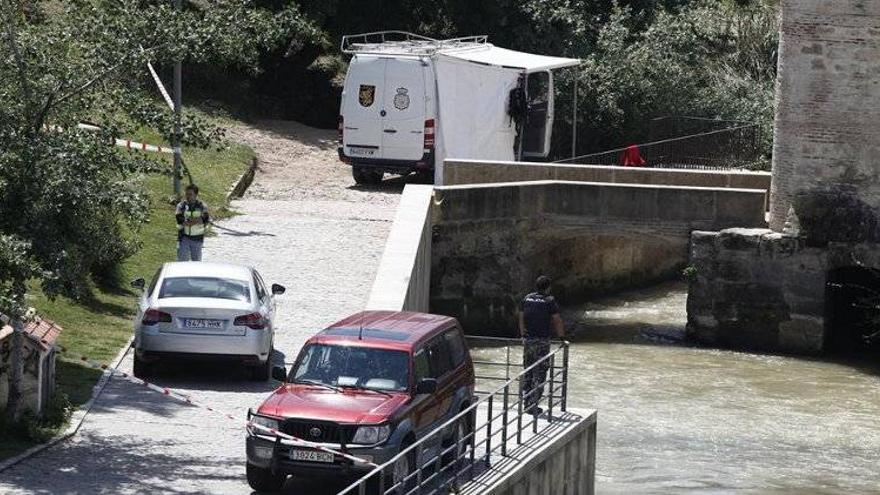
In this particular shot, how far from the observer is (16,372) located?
61.6ft

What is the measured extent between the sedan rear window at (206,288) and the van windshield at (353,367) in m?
4.52

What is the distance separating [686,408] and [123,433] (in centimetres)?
1187

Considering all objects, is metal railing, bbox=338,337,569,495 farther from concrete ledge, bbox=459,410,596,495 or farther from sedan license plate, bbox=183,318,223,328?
sedan license plate, bbox=183,318,223,328

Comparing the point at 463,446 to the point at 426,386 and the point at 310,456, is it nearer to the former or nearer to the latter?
the point at 426,386

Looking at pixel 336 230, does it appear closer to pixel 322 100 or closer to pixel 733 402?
pixel 733 402

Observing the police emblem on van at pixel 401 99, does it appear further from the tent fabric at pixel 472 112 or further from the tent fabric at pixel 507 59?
the tent fabric at pixel 507 59

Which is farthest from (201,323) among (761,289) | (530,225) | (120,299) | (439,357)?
(761,289)

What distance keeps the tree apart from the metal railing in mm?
3640

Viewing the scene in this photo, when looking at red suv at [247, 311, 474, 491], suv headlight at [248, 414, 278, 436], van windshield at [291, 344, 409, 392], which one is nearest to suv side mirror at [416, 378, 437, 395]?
red suv at [247, 311, 474, 491]

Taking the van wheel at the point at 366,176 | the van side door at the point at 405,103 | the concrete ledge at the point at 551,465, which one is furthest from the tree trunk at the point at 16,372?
the van wheel at the point at 366,176

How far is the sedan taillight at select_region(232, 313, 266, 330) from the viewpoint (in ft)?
73.6

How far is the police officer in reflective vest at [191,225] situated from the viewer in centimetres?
2738

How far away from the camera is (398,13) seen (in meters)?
48.9

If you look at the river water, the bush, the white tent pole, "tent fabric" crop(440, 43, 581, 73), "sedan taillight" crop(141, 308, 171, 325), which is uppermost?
"tent fabric" crop(440, 43, 581, 73)
